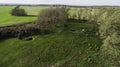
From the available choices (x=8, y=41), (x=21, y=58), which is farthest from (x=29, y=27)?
(x=21, y=58)

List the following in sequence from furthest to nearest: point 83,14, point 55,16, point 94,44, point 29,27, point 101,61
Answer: point 83,14 < point 55,16 < point 29,27 < point 94,44 < point 101,61

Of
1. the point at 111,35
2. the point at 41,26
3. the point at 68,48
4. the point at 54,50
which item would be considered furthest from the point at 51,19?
the point at 111,35

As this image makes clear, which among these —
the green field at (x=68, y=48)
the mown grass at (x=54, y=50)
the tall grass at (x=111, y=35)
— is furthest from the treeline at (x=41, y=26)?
the tall grass at (x=111, y=35)

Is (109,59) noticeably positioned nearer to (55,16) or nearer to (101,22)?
(101,22)

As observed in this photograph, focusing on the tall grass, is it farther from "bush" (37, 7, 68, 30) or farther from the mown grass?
"bush" (37, 7, 68, 30)

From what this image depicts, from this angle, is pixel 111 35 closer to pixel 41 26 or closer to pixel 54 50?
pixel 54 50

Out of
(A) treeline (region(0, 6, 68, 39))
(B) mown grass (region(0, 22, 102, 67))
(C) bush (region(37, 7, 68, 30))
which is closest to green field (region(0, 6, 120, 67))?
(B) mown grass (region(0, 22, 102, 67))
